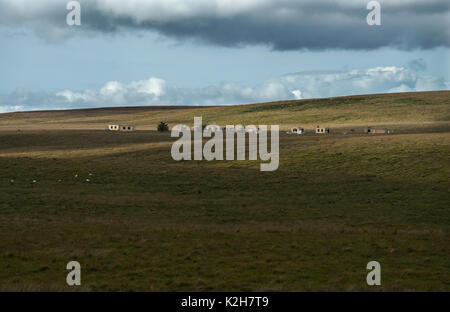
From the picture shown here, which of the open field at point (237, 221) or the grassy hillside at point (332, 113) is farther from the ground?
the grassy hillside at point (332, 113)

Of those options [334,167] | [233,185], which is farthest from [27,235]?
[334,167]

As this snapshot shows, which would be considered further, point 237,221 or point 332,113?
point 332,113

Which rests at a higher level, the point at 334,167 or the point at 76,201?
the point at 334,167

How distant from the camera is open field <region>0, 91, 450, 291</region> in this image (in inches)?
834

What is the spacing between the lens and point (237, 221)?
36.0 metres

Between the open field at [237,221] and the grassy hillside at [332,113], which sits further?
the grassy hillside at [332,113]

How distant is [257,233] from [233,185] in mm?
21721

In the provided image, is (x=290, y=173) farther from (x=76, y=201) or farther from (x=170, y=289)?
(x=170, y=289)

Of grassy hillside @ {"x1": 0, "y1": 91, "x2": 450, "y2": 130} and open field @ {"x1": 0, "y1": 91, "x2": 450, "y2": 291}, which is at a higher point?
grassy hillside @ {"x1": 0, "y1": 91, "x2": 450, "y2": 130}

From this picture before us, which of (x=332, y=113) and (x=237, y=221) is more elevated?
(x=332, y=113)

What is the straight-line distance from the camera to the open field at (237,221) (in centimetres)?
2119
